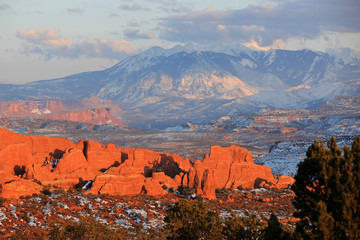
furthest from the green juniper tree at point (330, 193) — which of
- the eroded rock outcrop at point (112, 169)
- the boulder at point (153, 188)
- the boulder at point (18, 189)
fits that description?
the boulder at point (153, 188)

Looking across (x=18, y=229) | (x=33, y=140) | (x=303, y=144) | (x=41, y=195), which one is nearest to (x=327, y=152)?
(x=18, y=229)

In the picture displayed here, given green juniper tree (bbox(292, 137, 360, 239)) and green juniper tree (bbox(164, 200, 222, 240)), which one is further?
green juniper tree (bbox(164, 200, 222, 240))

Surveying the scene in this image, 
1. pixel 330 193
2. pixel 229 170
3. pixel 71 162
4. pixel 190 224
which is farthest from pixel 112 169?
pixel 330 193

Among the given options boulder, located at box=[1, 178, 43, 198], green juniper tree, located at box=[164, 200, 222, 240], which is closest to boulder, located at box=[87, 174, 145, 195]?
boulder, located at box=[1, 178, 43, 198]

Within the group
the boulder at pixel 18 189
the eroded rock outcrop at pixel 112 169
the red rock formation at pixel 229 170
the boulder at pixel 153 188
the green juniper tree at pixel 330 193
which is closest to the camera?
the green juniper tree at pixel 330 193

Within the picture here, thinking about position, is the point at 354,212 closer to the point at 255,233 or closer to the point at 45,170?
the point at 255,233

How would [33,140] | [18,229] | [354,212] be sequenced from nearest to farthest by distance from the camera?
[354,212] → [18,229] → [33,140]

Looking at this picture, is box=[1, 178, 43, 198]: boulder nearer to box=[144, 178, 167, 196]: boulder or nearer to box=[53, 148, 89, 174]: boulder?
box=[53, 148, 89, 174]: boulder

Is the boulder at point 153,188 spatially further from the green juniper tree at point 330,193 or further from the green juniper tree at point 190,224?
the green juniper tree at point 330,193
